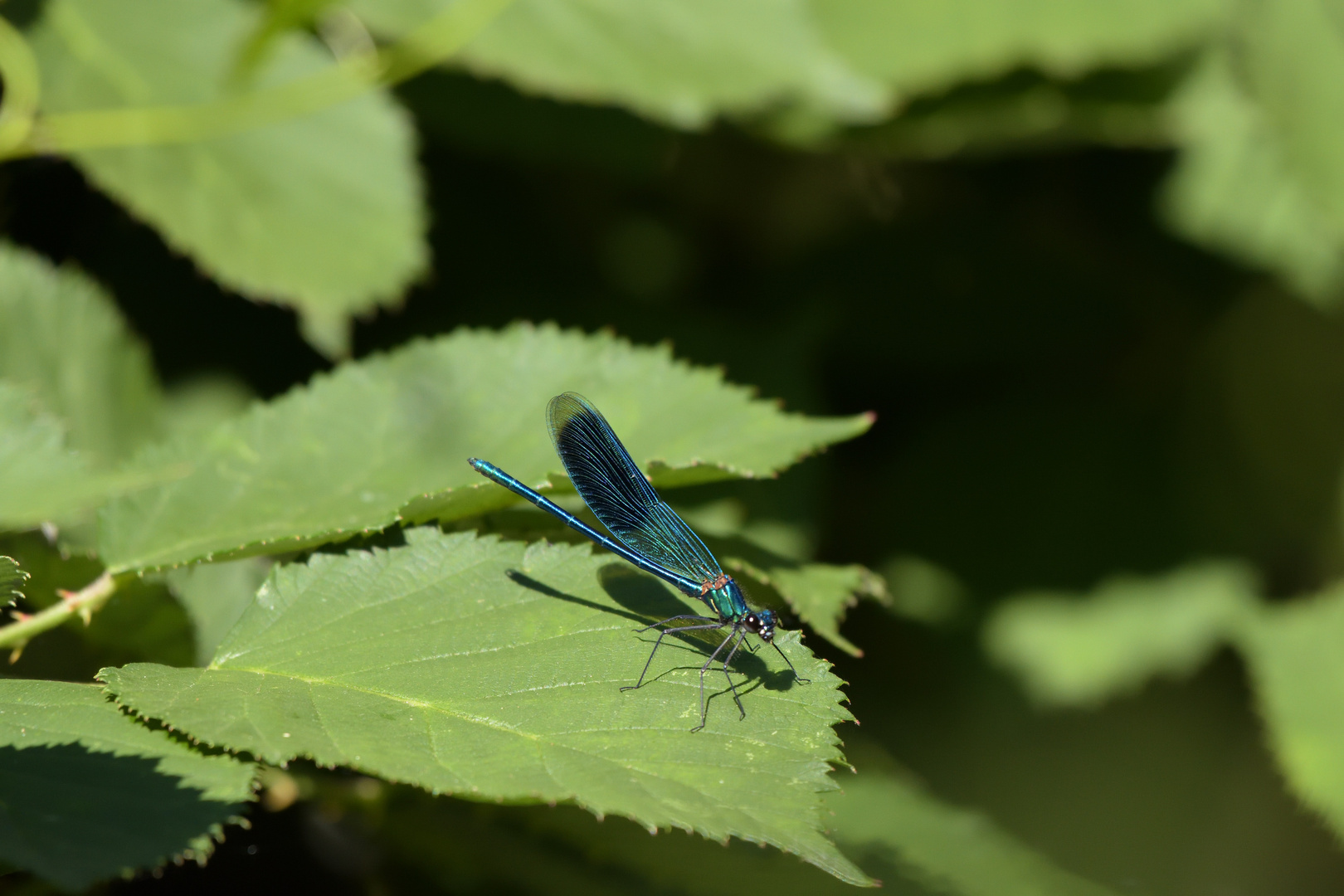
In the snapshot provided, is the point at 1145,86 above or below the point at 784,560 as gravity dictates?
above

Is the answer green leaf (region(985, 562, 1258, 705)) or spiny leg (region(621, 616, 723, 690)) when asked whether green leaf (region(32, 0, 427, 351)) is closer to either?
spiny leg (region(621, 616, 723, 690))

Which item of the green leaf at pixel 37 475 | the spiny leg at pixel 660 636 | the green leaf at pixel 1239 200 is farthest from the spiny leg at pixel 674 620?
the green leaf at pixel 1239 200

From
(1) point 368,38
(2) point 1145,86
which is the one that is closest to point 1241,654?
(2) point 1145,86

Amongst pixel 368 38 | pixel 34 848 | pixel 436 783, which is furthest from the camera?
pixel 368 38

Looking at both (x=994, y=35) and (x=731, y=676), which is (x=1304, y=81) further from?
(x=731, y=676)

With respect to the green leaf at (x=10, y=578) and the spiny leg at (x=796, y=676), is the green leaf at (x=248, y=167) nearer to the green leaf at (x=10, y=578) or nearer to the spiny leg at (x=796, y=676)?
the green leaf at (x=10, y=578)

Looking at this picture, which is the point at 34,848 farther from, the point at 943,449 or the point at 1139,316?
the point at 1139,316
